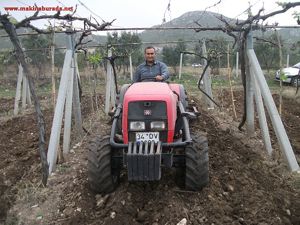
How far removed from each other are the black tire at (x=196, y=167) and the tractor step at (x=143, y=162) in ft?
1.38

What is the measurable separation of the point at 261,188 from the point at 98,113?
6.30 meters

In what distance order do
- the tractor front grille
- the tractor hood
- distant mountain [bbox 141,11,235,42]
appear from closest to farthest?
the tractor front grille → the tractor hood → distant mountain [bbox 141,11,235,42]

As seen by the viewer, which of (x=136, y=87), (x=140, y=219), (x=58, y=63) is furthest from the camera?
(x=58, y=63)

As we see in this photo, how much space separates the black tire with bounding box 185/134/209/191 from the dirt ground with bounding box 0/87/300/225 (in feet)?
0.50

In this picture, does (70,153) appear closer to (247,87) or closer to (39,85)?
(247,87)

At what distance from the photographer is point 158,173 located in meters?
4.66

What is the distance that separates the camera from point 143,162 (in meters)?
4.61

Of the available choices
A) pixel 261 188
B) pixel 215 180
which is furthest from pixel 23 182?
pixel 261 188

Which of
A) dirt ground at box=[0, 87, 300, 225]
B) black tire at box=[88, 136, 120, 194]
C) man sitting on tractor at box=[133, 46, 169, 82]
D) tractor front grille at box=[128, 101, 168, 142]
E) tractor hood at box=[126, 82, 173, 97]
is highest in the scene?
man sitting on tractor at box=[133, 46, 169, 82]

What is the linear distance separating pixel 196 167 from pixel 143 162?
0.69m

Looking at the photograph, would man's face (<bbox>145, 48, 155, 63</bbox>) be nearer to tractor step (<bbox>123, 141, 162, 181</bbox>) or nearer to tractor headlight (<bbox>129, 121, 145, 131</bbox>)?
tractor headlight (<bbox>129, 121, 145, 131</bbox>)

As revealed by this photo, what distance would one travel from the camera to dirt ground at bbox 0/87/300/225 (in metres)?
4.52

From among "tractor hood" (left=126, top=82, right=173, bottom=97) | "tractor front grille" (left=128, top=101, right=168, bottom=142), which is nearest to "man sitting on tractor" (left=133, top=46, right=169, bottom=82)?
"tractor hood" (left=126, top=82, right=173, bottom=97)

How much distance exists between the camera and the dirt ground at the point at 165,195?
4.52 meters
